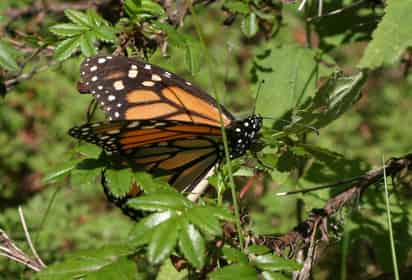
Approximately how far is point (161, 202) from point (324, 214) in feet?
2.51

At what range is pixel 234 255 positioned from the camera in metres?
1.65

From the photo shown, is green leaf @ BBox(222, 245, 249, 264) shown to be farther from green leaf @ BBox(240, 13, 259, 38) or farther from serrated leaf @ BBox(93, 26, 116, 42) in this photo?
green leaf @ BBox(240, 13, 259, 38)

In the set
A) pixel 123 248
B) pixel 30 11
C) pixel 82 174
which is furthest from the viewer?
pixel 30 11

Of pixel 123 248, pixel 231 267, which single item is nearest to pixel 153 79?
pixel 123 248

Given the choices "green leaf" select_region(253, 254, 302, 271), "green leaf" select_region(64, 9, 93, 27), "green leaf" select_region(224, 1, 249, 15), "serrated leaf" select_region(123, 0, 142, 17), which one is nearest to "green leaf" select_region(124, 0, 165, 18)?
"serrated leaf" select_region(123, 0, 142, 17)

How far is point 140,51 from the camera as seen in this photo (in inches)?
92.6

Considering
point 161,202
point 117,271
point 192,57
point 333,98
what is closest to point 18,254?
point 117,271

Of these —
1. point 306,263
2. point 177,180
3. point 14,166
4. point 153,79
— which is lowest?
point 14,166

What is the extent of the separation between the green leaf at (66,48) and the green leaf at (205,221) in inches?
32.4

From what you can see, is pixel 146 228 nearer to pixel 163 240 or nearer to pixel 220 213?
pixel 163 240

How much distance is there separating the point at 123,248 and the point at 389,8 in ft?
3.49

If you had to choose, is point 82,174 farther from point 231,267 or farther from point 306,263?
point 306,263

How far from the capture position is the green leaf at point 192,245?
148cm

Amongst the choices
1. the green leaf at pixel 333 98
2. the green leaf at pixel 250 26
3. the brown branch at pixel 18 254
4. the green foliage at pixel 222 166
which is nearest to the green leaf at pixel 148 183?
the green foliage at pixel 222 166
